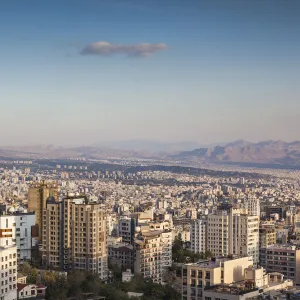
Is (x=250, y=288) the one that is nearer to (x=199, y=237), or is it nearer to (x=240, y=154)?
(x=199, y=237)

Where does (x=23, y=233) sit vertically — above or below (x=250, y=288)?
above

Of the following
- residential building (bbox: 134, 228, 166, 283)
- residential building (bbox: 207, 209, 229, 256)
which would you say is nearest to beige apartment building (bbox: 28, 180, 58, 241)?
residential building (bbox: 134, 228, 166, 283)

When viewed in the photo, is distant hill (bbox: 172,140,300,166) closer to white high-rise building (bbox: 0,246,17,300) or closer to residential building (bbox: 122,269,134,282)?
residential building (bbox: 122,269,134,282)

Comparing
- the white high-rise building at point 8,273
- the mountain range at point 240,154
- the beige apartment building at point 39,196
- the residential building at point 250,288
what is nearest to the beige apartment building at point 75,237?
the beige apartment building at point 39,196

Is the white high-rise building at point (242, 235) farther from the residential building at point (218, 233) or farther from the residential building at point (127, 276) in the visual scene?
the residential building at point (127, 276)

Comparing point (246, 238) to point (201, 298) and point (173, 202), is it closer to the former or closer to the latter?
point (201, 298)

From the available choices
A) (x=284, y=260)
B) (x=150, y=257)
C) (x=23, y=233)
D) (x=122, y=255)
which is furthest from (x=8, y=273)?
(x=284, y=260)
